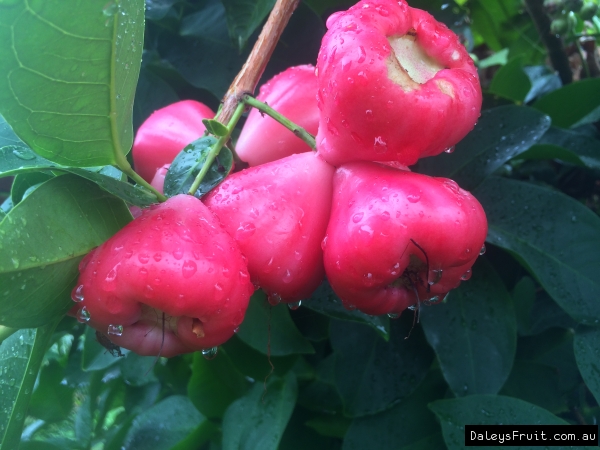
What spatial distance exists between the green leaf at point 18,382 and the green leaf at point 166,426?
0.31 m

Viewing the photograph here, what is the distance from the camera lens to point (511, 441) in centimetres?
64

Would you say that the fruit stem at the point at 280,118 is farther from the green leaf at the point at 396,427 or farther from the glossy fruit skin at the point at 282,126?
the green leaf at the point at 396,427

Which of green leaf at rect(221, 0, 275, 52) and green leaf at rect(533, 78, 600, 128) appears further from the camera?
green leaf at rect(533, 78, 600, 128)

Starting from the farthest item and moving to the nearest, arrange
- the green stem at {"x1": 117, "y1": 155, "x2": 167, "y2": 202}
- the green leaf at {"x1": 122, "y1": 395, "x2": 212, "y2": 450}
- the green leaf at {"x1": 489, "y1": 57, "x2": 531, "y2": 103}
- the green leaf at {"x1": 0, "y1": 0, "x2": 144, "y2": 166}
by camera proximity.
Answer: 1. the green leaf at {"x1": 489, "y1": 57, "x2": 531, "y2": 103}
2. the green leaf at {"x1": 122, "y1": 395, "x2": 212, "y2": 450}
3. the green stem at {"x1": 117, "y1": 155, "x2": 167, "y2": 202}
4. the green leaf at {"x1": 0, "y1": 0, "x2": 144, "y2": 166}

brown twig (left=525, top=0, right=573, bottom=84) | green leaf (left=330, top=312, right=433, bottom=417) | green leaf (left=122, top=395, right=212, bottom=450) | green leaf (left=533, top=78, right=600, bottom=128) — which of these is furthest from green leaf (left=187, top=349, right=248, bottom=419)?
brown twig (left=525, top=0, right=573, bottom=84)

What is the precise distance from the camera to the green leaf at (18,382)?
1.60 feet

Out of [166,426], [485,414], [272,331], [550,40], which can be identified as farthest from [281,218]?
[550,40]

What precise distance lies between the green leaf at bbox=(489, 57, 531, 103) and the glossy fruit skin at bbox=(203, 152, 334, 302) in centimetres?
57

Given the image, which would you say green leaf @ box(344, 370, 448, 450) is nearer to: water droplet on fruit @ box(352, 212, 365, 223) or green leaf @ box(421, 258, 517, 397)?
green leaf @ box(421, 258, 517, 397)

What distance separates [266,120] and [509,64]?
55 cm

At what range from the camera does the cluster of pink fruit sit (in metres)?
0.40

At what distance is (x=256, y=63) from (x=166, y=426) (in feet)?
1.91

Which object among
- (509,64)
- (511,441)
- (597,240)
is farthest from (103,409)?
(509,64)

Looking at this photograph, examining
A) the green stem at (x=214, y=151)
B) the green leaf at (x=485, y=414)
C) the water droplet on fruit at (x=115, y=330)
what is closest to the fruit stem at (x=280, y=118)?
the green stem at (x=214, y=151)
